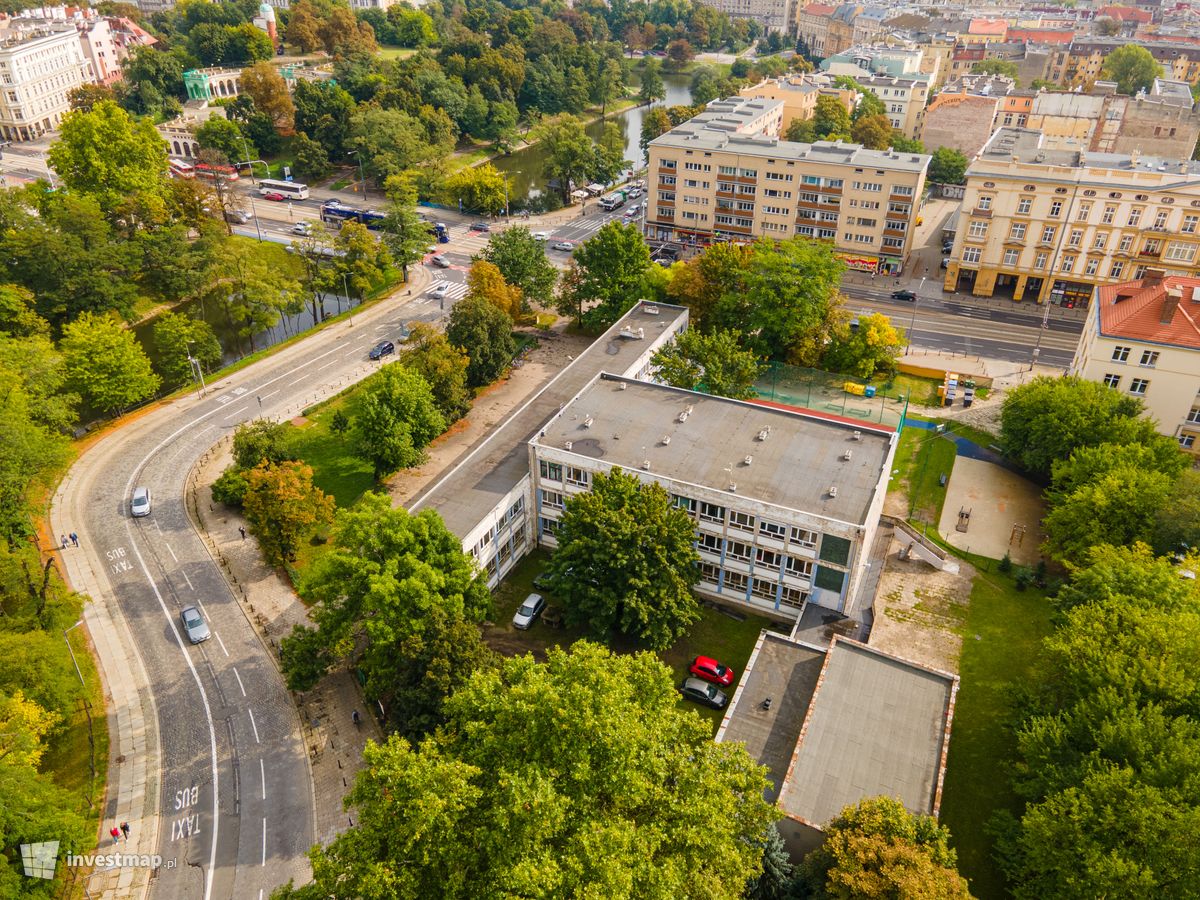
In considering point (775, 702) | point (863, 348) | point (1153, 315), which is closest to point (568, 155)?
point (863, 348)

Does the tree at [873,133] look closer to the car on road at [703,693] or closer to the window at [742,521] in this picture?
the window at [742,521]

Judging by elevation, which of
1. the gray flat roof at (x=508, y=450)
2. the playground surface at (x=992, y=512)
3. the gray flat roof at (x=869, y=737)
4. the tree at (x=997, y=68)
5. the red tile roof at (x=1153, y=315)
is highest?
the tree at (x=997, y=68)

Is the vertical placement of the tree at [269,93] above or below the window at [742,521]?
above

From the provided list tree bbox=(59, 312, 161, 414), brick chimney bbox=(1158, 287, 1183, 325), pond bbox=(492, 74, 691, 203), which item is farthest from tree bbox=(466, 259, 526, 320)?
brick chimney bbox=(1158, 287, 1183, 325)

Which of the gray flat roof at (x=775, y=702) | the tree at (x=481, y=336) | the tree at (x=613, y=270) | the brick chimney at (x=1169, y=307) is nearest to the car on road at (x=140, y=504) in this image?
the tree at (x=481, y=336)

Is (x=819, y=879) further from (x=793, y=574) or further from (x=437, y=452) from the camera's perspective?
(x=437, y=452)

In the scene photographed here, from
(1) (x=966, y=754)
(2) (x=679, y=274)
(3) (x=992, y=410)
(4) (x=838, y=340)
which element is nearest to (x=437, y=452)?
(2) (x=679, y=274)
